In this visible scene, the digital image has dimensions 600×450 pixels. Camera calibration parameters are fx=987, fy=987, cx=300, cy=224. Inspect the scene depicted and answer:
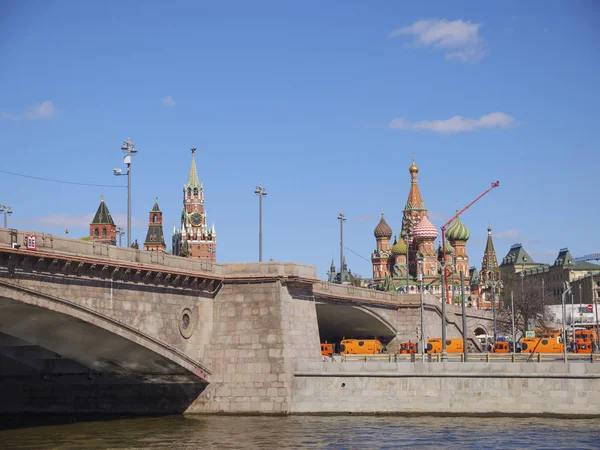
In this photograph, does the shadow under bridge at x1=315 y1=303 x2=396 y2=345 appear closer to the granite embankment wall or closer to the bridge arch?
the granite embankment wall

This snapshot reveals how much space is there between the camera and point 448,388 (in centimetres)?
5691

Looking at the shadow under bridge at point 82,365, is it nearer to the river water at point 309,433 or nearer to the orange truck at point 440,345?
the river water at point 309,433

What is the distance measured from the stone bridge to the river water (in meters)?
2.39

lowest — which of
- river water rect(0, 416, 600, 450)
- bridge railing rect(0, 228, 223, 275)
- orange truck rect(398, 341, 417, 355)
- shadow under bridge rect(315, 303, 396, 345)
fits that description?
river water rect(0, 416, 600, 450)

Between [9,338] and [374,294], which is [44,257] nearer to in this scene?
[9,338]

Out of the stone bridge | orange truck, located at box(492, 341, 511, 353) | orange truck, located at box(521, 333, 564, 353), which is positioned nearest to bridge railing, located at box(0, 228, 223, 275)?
the stone bridge

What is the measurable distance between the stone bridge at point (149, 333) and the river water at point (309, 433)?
7.84 feet

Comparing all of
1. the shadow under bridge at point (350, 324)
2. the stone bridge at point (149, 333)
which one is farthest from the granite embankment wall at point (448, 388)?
the shadow under bridge at point (350, 324)

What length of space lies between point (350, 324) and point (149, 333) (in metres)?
43.9

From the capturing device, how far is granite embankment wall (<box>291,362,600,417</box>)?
55031 millimetres

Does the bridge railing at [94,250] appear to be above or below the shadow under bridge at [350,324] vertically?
above

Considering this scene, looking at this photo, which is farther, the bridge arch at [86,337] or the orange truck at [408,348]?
the orange truck at [408,348]

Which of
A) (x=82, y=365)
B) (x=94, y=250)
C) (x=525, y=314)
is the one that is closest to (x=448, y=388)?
(x=94, y=250)

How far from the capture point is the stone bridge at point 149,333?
4922 cm
